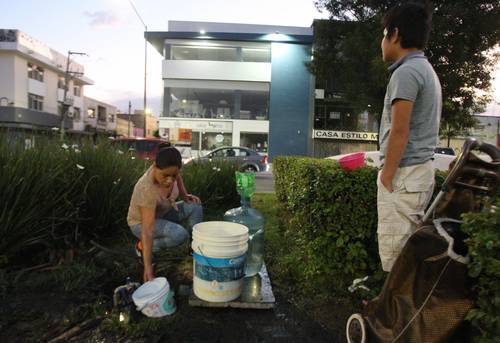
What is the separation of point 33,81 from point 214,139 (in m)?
23.8

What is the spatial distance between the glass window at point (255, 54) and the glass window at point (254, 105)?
2607mm

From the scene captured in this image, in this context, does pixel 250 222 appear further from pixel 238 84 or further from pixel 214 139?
pixel 238 84

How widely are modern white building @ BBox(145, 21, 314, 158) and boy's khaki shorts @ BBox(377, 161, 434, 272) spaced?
2607cm

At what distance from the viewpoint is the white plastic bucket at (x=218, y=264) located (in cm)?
282

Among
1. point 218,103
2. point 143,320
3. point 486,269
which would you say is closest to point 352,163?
point 486,269

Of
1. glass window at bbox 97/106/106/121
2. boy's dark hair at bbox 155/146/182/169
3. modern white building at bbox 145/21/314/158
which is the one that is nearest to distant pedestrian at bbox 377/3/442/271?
boy's dark hair at bbox 155/146/182/169

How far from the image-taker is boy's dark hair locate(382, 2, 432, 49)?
2.23 meters

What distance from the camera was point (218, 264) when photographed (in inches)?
112

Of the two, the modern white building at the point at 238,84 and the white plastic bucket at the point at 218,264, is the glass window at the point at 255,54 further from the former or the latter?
the white plastic bucket at the point at 218,264

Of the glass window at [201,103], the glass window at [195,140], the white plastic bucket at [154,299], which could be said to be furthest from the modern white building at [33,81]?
the white plastic bucket at [154,299]

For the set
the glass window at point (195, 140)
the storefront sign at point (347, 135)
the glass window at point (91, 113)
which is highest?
the glass window at point (91, 113)

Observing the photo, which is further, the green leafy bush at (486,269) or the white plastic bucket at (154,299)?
the white plastic bucket at (154,299)

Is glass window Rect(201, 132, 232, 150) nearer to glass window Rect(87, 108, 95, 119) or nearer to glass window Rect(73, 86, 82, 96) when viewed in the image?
glass window Rect(73, 86, 82, 96)

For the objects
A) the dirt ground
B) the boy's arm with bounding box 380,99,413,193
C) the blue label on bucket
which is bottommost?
the dirt ground
